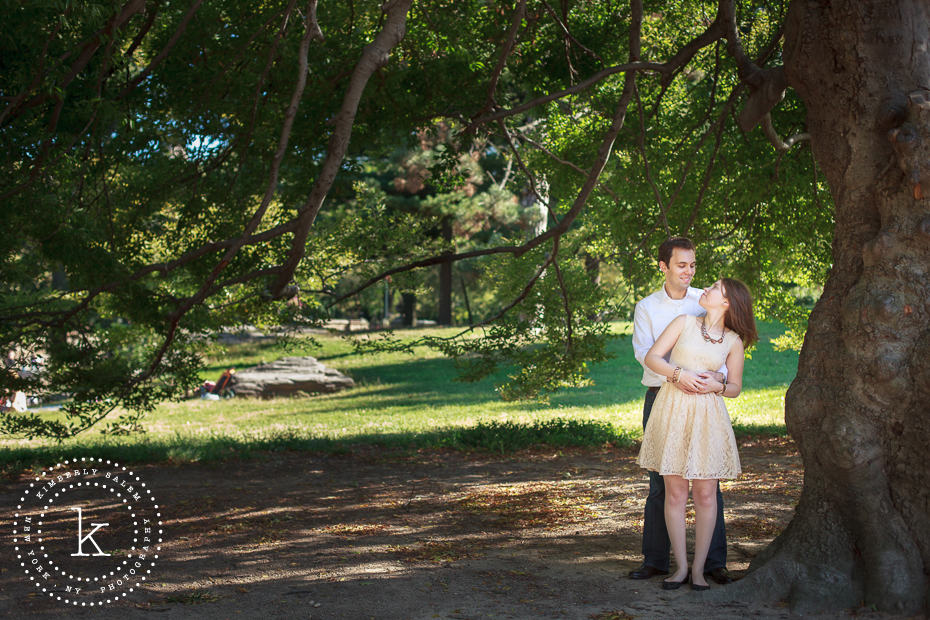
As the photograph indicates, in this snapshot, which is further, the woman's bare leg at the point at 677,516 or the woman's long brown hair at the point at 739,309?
the woman's bare leg at the point at 677,516

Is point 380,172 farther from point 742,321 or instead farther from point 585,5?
point 742,321

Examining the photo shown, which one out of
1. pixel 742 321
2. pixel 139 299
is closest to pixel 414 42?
pixel 139 299

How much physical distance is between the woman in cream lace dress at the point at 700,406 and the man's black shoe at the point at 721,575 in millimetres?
183

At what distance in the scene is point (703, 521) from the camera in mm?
4863

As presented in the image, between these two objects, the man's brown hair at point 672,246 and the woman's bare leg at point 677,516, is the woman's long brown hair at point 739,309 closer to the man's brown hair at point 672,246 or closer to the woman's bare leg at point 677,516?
the man's brown hair at point 672,246

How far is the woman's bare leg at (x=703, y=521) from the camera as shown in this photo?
485 cm

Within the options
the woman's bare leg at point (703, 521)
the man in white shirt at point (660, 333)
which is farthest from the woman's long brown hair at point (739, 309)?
the woman's bare leg at point (703, 521)

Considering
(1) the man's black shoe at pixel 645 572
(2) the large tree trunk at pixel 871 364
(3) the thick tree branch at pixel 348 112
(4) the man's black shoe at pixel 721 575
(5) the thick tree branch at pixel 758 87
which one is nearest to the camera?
(2) the large tree trunk at pixel 871 364

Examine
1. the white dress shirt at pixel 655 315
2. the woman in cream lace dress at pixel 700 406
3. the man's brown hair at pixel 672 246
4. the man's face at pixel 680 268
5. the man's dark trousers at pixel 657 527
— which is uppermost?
the man's brown hair at pixel 672 246

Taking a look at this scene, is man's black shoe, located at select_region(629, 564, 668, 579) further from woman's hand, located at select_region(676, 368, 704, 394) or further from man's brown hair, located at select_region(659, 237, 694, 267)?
man's brown hair, located at select_region(659, 237, 694, 267)

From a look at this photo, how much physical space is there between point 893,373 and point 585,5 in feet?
27.3

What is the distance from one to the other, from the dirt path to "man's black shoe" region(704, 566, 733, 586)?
135 mm

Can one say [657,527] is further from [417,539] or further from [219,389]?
[219,389]

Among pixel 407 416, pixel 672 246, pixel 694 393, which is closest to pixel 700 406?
pixel 694 393
